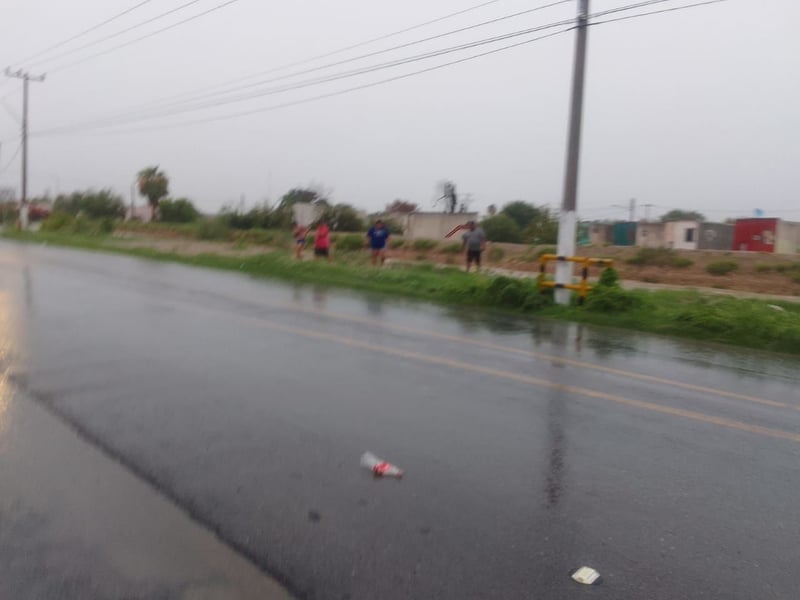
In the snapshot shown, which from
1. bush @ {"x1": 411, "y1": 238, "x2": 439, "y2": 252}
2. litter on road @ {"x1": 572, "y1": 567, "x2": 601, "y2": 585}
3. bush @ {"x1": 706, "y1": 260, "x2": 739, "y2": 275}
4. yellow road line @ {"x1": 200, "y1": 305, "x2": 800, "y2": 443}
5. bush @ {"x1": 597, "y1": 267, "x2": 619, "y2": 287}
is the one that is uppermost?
bush @ {"x1": 411, "y1": 238, "x2": 439, "y2": 252}

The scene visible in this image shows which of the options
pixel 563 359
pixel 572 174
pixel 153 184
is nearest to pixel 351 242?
pixel 572 174

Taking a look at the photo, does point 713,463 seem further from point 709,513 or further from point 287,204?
point 287,204

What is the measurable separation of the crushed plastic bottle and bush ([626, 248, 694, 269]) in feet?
84.6

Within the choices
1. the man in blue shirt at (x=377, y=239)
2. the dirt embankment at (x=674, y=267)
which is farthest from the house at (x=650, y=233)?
the man in blue shirt at (x=377, y=239)

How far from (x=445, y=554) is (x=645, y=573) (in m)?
1.03

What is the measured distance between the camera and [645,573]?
378cm

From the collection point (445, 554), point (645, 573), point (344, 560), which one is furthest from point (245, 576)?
point (645, 573)

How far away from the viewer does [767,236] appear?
45.7 m

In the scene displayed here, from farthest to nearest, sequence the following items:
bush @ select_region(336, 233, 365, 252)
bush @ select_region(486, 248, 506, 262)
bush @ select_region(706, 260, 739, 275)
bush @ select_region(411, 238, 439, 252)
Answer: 1. bush @ select_region(411, 238, 439, 252)
2. bush @ select_region(336, 233, 365, 252)
3. bush @ select_region(486, 248, 506, 262)
4. bush @ select_region(706, 260, 739, 275)

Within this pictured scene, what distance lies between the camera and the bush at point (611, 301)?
45.7ft

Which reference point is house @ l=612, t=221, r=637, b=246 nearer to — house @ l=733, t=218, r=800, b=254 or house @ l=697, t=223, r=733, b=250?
house @ l=697, t=223, r=733, b=250

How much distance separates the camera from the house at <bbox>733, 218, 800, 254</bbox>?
4544 cm

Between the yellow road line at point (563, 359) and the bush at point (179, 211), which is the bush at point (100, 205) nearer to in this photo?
the bush at point (179, 211)

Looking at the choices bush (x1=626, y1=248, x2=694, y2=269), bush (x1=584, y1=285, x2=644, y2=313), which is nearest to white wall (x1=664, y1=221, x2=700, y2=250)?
bush (x1=626, y1=248, x2=694, y2=269)
